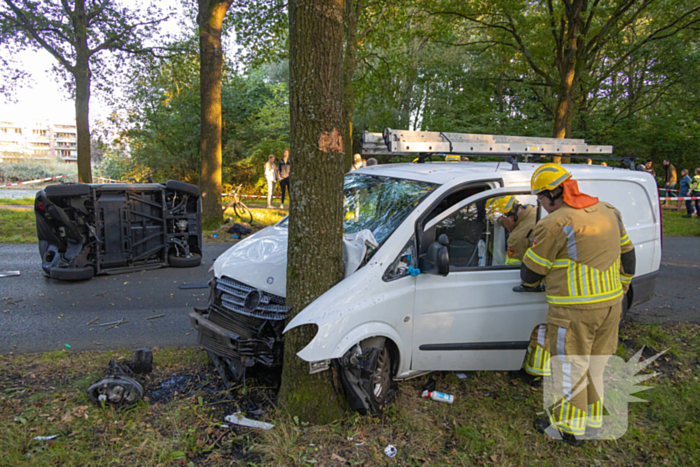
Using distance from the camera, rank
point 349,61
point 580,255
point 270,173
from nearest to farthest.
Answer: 1. point 580,255
2. point 349,61
3. point 270,173

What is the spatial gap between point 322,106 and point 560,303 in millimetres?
2131

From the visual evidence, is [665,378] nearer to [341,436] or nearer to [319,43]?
[341,436]

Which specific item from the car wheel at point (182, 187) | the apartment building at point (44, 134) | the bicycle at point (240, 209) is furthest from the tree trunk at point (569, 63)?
the apartment building at point (44, 134)

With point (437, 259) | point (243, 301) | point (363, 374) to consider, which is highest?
point (437, 259)

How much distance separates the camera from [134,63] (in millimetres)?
17328

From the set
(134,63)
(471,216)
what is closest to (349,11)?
(134,63)

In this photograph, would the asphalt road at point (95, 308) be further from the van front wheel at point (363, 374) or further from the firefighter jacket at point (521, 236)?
the firefighter jacket at point (521, 236)

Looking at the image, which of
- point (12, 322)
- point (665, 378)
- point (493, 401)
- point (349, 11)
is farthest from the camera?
point (349, 11)

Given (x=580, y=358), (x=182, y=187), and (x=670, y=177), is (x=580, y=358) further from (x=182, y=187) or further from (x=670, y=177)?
(x=670, y=177)

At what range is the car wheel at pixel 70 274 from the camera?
6754 millimetres

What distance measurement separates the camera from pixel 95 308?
5.73 metres

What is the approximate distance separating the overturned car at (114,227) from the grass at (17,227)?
3763 mm

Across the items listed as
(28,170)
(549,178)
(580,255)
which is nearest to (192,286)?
(549,178)

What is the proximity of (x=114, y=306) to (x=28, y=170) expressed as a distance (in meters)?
43.4
